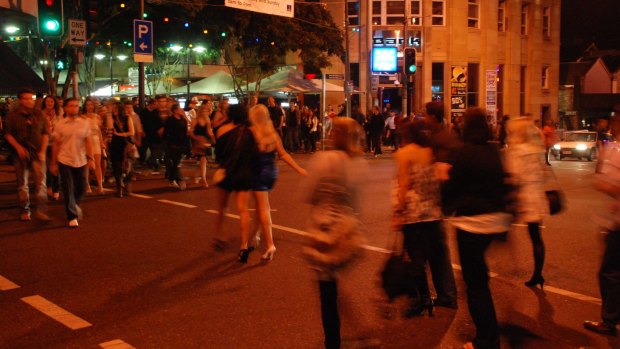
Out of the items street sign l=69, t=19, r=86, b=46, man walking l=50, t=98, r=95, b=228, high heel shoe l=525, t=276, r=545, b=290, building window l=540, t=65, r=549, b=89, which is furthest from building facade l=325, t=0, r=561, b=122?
high heel shoe l=525, t=276, r=545, b=290

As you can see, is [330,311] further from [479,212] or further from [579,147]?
[579,147]

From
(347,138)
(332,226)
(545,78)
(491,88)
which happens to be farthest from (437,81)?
(332,226)

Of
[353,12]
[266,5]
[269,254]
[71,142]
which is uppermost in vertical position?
[353,12]

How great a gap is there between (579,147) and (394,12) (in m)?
14.8

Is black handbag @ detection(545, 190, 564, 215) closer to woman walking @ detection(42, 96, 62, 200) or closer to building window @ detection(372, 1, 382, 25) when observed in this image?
woman walking @ detection(42, 96, 62, 200)

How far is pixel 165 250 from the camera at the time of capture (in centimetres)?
810

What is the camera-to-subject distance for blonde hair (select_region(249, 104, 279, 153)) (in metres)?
7.31

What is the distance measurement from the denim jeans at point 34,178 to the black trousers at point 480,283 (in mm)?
7097

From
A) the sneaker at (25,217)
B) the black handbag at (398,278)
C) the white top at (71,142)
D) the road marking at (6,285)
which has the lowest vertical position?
the road marking at (6,285)

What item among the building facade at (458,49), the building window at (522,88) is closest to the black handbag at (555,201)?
the building facade at (458,49)

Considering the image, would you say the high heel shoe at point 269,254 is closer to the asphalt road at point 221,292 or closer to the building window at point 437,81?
the asphalt road at point 221,292

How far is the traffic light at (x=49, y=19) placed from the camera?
50.2 feet

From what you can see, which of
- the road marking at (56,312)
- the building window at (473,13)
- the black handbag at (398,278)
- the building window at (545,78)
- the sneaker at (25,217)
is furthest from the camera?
the building window at (545,78)

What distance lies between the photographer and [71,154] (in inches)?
373
